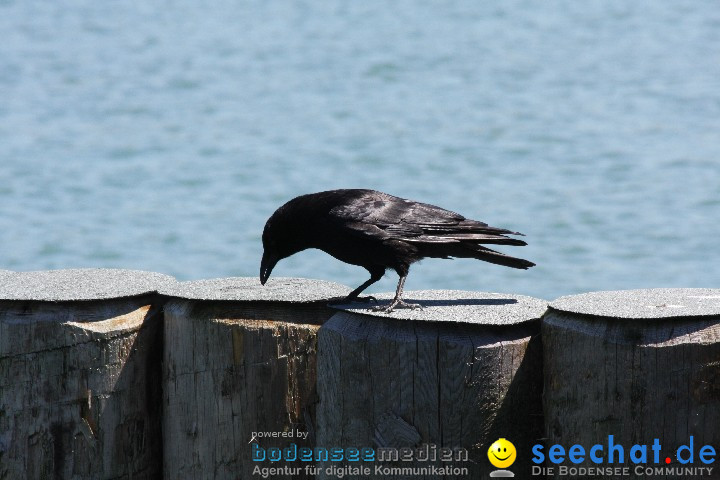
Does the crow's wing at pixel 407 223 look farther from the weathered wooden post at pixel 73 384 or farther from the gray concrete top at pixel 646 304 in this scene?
the weathered wooden post at pixel 73 384

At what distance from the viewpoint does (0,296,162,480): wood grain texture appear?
476cm

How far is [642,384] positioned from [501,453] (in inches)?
24.3

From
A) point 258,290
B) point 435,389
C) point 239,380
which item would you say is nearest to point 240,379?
point 239,380

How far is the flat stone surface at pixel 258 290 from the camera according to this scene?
189 inches

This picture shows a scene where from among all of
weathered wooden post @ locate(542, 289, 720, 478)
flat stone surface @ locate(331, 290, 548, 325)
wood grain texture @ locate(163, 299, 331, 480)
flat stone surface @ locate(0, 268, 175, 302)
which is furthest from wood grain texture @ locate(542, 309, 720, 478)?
flat stone surface @ locate(0, 268, 175, 302)

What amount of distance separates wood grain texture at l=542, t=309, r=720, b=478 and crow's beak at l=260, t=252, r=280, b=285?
1.75m

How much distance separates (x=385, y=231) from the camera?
5320mm

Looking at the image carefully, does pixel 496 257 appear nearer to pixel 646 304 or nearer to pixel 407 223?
pixel 407 223

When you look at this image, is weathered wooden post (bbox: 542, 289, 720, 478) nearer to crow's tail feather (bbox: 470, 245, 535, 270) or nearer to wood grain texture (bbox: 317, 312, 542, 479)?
wood grain texture (bbox: 317, 312, 542, 479)

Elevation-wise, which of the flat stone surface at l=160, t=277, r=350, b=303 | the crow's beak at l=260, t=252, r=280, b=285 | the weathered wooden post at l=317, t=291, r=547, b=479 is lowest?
the weathered wooden post at l=317, t=291, r=547, b=479

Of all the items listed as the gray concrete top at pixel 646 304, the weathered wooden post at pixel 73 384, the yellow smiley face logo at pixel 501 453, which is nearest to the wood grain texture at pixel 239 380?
the weathered wooden post at pixel 73 384

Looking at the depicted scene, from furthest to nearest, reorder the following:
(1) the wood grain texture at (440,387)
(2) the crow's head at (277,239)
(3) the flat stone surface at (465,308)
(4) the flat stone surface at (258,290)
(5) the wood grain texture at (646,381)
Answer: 1. (2) the crow's head at (277,239)
2. (4) the flat stone surface at (258,290)
3. (3) the flat stone surface at (465,308)
4. (1) the wood grain texture at (440,387)
5. (5) the wood grain texture at (646,381)

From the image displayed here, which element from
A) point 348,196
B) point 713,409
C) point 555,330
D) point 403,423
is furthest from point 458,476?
point 348,196

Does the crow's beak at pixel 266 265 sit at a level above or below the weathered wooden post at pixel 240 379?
above
